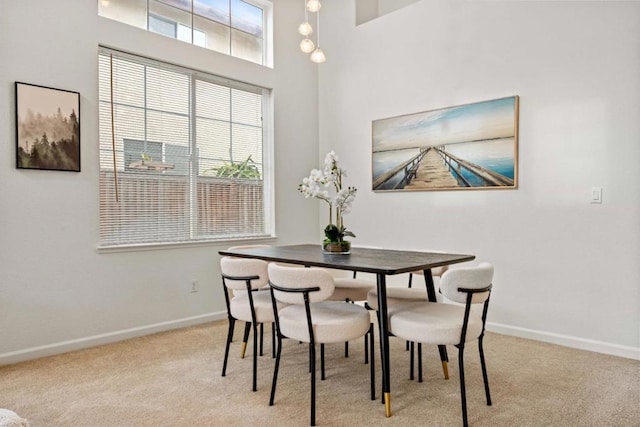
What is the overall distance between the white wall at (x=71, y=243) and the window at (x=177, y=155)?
0.13 metres

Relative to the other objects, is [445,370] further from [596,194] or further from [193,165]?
→ [193,165]

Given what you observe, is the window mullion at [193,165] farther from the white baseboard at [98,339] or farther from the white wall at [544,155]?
the white wall at [544,155]

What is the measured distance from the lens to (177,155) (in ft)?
13.6

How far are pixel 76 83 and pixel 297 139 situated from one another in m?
2.31

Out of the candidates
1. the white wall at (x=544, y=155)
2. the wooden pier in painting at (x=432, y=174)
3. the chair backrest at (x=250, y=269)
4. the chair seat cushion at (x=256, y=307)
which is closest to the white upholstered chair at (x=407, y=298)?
the chair seat cushion at (x=256, y=307)

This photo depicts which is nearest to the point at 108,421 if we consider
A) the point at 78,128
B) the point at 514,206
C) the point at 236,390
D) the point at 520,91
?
the point at 236,390

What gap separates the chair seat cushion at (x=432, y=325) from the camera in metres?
2.21

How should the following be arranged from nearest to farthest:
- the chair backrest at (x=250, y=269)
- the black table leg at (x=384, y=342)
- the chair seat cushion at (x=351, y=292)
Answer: the black table leg at (x=384, y=342), the chair backrest at (x=250, y=269), the chair seat cushion at (x=351, y=292)

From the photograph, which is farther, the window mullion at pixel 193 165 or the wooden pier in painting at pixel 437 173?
the window mullion at pixel 193 165

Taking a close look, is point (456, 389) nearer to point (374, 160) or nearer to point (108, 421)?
point (108, 421)

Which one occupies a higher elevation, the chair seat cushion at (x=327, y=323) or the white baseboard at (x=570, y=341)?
the chair seat cushion at (x=327, y=323)

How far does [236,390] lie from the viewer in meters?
2.65

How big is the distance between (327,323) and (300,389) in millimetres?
582

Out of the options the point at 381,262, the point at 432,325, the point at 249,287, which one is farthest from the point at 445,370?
the point at 249,287
